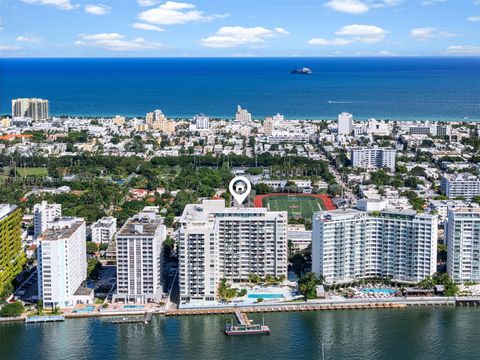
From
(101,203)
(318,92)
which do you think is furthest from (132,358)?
(318,92)

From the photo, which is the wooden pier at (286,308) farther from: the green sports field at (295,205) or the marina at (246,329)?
the green sports field at (295,205)

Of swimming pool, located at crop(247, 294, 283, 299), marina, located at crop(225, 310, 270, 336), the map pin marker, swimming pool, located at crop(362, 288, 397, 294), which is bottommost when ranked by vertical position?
marina, located at crop(225, 310, 270, 336)

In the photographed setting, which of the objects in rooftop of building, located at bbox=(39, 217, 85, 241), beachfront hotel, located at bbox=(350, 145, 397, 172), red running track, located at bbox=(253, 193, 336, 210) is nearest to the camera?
rooftop of building, located at bbox=(39, 217, 85, 241)

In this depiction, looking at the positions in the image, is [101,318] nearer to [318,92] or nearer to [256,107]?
[256,107]

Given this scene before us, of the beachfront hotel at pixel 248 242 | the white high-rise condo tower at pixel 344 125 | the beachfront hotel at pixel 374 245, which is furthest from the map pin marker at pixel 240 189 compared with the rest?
the white high-rise condo tower at pixel 344 125

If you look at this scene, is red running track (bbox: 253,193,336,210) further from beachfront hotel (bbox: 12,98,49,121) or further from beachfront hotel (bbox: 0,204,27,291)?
beachfront hotel (bbox: 12,98,49,121)

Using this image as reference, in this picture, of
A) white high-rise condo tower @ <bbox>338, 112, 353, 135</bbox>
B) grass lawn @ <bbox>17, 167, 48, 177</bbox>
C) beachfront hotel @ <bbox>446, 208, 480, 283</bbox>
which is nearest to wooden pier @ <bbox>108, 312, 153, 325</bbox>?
beachfront hotel @ <bbox>446, 208, 480, 283</bbox>
